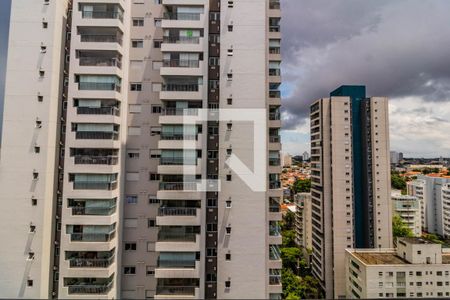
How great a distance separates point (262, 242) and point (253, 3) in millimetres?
10123

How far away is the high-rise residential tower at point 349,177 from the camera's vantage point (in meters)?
29.8

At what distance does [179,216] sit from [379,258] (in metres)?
21.1

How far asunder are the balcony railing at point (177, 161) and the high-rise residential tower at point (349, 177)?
74.6 ft

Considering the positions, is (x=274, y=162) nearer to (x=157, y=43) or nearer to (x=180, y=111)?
(x=180, y=111)

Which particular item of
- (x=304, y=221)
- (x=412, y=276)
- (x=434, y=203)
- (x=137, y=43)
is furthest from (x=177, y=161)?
(x=434, y=203)

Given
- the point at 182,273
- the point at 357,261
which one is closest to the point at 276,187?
the point at 182,273

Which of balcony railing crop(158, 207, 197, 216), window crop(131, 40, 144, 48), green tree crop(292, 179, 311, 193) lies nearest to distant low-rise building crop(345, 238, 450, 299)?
balcony railing crop(158, 207, 197, 216)

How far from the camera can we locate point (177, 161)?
11406 mm

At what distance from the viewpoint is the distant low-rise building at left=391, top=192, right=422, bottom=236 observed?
44.1 meters

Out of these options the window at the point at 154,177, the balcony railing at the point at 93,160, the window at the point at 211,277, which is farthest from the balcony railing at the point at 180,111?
the window at the point at 211,277

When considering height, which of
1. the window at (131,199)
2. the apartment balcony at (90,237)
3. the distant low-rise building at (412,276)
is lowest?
the distant low-rise building at (412,276)

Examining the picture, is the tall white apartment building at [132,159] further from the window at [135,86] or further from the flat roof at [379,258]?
the flat roof at [379,258]

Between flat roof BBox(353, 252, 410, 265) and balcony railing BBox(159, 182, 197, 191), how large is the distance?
18789 mm

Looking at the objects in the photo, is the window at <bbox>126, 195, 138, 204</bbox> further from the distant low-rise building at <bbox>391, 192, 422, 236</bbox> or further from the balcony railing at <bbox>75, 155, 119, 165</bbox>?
the distant low-rise building at <bbox>391, 192, 422, 236</bbox>
